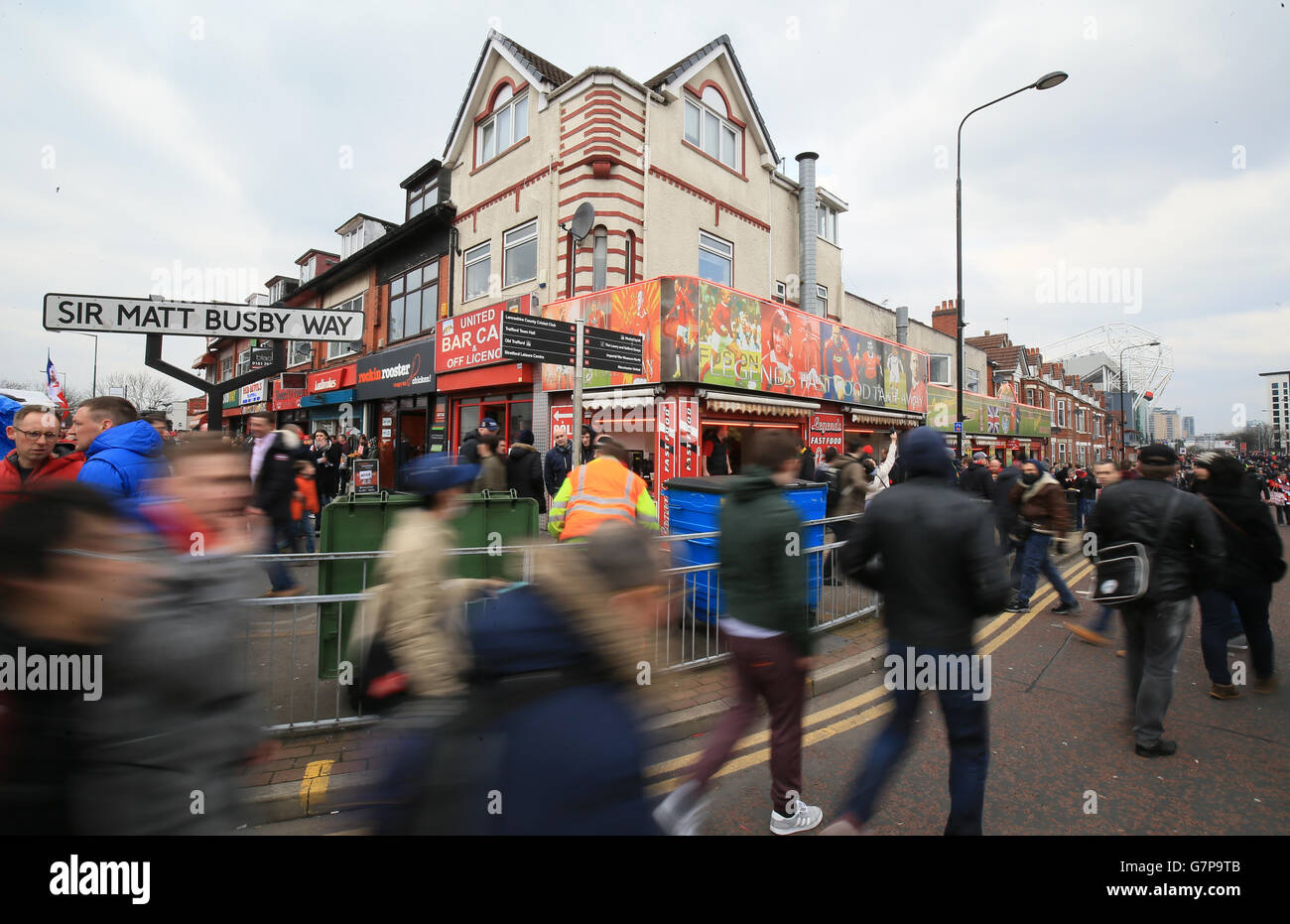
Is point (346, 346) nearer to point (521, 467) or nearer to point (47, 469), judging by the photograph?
point (521, 467)

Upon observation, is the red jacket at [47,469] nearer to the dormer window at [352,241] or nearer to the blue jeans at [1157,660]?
the blue jeans at [1157,660]

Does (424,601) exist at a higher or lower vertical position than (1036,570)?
higher

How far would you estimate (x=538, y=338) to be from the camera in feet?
22.5

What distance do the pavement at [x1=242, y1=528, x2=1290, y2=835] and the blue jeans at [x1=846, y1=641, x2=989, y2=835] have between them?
0.62ft

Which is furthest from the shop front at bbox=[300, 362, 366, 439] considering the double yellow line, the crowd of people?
the double yellow line

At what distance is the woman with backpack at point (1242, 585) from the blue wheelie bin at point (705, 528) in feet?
9.50

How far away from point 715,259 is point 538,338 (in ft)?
33.8

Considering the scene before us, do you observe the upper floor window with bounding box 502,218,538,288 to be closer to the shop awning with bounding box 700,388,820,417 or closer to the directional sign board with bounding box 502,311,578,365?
the shop awning with bounding box 700,388,820,417

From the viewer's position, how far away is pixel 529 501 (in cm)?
491

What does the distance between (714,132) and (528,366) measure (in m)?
8.62

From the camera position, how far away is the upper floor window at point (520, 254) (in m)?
14.5

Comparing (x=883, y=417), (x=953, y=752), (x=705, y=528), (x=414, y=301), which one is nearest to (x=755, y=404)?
(x=883, y=417)

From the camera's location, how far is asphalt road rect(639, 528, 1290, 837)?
2.99 metres

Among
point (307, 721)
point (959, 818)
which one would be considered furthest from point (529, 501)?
point (959, 818)
